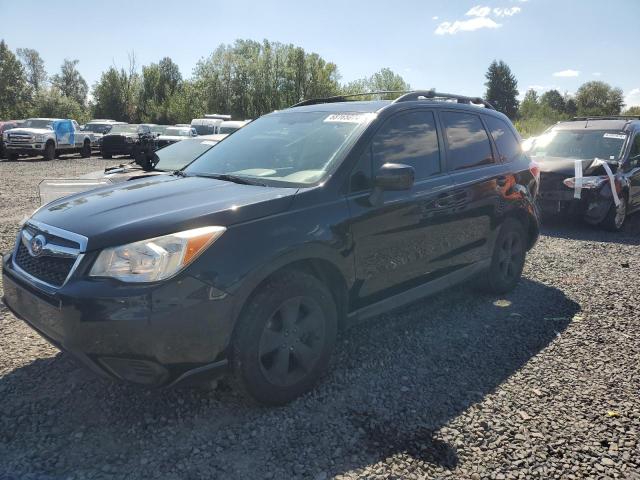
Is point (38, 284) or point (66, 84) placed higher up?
point (66, 84)

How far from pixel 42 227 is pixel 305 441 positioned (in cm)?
188

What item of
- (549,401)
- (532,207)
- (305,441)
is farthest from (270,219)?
(532,207)

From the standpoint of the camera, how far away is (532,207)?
5039mm

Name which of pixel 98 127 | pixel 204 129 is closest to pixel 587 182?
pixel 204 129

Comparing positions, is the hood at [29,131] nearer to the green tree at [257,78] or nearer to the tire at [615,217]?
the tire at [615,217]

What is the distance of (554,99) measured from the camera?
102m

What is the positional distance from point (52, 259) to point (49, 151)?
22772mm

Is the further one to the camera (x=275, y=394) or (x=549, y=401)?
(x=549, y=401)

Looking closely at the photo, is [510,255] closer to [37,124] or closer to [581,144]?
[581,144]

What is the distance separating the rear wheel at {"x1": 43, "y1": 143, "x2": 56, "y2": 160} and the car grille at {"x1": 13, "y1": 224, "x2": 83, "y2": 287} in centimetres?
2215

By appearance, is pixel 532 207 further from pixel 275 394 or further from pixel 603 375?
pixel 275 394

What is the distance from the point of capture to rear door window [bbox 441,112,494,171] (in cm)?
415

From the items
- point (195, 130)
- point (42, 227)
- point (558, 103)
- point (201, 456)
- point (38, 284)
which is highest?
point (558, 103)

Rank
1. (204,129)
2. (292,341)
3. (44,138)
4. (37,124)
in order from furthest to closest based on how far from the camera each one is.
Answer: (204,129), (37,124), (44,138), (292,341)
